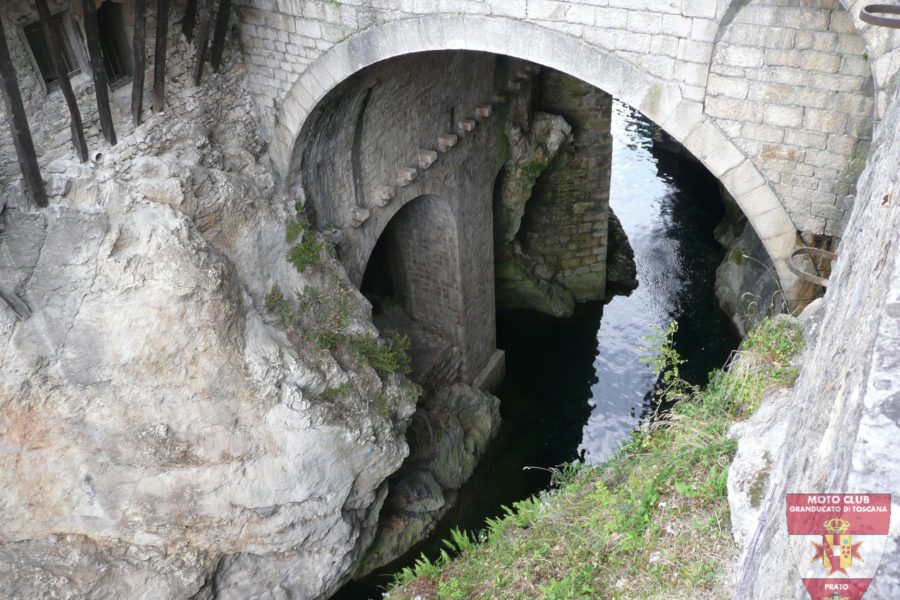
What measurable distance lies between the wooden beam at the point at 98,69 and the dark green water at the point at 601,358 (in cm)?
539

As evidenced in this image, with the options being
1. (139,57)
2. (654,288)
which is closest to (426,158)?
(139,57)

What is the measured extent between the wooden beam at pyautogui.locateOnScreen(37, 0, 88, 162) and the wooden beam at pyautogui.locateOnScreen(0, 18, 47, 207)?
29 centimetres

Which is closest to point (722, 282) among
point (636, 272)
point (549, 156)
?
point (636, 272)

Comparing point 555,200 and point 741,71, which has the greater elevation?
point 741,71

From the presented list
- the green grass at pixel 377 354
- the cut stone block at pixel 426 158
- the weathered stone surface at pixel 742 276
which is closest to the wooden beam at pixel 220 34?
the cut stone block at pixel 426 158

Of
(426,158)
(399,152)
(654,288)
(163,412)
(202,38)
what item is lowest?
(654,288)

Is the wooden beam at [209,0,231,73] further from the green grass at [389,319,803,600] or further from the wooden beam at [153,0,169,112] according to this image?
the green grass at [389,319,803,600]

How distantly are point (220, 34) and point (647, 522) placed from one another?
5.47 metres

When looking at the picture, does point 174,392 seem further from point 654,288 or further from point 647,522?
point 654,288

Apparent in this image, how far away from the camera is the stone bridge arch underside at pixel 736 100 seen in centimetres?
462

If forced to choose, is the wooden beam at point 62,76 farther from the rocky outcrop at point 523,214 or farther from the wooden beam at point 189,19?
→ the rocky outcrop at point 523,214

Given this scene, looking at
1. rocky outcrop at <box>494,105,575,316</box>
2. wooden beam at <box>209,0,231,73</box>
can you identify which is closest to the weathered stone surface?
rocky outcrop at <box>494,105,575,316</box>

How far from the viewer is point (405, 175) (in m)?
8.30

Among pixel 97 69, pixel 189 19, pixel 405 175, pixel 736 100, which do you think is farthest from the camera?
pixel 405 175
